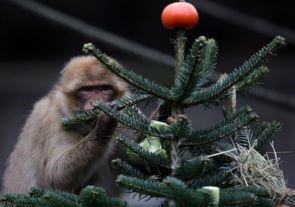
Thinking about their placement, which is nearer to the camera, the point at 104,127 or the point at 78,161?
the point at 104,127

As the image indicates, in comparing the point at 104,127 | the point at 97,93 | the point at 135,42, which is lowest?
the point at 104,127

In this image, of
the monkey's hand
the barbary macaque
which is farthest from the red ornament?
the barbary macaque

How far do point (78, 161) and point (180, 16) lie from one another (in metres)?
1.97

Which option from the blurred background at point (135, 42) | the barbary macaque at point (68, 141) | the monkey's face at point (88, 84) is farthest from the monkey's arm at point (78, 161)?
the blurred background at point (135, 42)

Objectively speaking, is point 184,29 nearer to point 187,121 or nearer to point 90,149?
point 187,121

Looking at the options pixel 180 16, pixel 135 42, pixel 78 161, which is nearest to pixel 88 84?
pixel 78 161

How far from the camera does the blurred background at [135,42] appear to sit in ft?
35.3

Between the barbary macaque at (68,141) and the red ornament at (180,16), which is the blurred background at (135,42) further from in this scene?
the red ornament at (180,16)

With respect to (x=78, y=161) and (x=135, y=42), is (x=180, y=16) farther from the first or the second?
(x=135, y=42)

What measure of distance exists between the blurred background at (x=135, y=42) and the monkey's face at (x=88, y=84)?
14.3 ft

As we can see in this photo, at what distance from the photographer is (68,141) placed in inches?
233

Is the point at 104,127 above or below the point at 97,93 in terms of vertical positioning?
below

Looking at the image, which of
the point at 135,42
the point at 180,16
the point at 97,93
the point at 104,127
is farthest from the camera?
the point at 135,42

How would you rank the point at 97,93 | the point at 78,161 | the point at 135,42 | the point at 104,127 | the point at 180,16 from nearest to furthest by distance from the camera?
the point at 180,16, the point at 104,127, the point at 78,161, the point at 97,93, the point at 135,42
